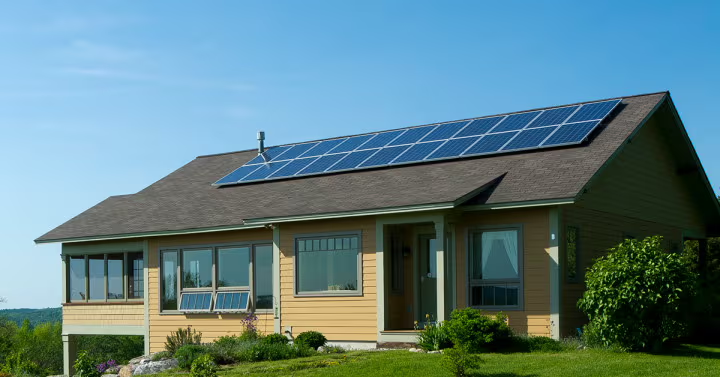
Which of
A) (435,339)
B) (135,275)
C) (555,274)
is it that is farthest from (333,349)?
(135,275)

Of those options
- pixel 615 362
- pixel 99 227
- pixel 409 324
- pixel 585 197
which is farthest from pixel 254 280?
pixel 615 362

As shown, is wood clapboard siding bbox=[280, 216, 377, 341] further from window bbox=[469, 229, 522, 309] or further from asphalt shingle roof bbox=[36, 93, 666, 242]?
window bbox=[469, 229, 522, 309]

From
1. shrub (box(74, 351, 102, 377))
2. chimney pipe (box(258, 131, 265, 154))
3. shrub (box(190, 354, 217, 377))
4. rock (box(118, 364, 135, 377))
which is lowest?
rock (box(118, 364, 135, 377))

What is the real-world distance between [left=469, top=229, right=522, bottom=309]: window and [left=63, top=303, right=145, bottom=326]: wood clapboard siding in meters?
10.2

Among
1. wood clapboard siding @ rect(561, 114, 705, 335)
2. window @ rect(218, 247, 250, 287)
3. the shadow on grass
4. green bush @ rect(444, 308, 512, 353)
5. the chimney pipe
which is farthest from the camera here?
the chimney pipe

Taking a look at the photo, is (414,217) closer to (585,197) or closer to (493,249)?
(493,249)

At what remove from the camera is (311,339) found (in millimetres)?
17906

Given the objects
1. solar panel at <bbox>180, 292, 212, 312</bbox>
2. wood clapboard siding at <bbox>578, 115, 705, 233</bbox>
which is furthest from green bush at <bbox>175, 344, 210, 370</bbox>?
wood clapboard siding at <bbox>578, 115, 705, 233</bbox>

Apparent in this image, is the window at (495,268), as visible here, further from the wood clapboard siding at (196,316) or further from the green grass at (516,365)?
the wood clapboard siding at (196,316)

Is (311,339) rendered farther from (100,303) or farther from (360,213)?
(100,303)

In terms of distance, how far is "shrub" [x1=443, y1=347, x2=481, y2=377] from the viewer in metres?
12.8

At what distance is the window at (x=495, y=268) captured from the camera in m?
17.2

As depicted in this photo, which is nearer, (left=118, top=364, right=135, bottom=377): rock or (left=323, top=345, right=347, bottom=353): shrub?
(left=118, top=364, right=135, bottom=377): rock

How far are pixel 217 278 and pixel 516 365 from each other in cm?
984
